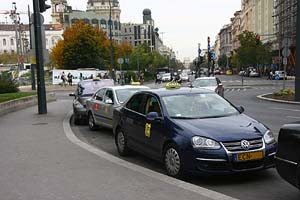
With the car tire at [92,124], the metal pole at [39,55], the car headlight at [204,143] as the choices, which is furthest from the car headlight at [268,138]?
the metal pole at [39,55]

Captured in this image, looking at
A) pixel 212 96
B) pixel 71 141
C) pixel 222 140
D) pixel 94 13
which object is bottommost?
pixel 71 141

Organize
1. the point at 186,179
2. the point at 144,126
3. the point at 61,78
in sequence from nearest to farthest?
1. the point at 186,179
2. the point at 144,126
3. the point at 61,78

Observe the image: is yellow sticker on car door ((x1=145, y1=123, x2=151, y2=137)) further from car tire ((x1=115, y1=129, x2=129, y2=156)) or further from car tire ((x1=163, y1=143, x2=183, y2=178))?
car tire ((x1=115, y1=129, x2=129, y2=156))

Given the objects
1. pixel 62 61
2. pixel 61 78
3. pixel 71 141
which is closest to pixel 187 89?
pixel 71 141

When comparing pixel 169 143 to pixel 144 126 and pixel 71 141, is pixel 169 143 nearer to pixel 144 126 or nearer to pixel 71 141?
pixel 144 126

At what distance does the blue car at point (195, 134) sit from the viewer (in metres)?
6.37

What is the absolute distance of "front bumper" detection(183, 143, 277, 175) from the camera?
6324mm

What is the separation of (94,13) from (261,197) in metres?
→ 154

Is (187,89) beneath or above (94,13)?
beneath

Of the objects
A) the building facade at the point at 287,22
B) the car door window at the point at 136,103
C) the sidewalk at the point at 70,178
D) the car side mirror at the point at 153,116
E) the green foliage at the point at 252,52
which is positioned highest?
the building facade at the point at 287,22

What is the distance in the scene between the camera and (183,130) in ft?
22.2

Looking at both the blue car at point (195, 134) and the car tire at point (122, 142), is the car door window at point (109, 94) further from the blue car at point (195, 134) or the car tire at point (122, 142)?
the blue car at point (195, 134)

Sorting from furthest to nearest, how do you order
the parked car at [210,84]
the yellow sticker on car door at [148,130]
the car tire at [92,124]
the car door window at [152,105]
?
the parked car at [210,84], the car tire at [92,124], the car door window at [152,105], the yellow sticker on car door at [148,130]

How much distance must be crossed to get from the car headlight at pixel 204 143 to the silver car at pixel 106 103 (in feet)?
18.3
